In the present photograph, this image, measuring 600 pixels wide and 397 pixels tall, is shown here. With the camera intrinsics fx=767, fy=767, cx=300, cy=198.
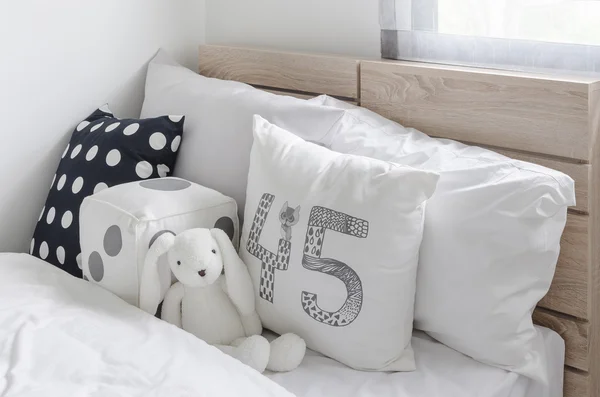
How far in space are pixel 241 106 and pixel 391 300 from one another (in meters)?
0.66

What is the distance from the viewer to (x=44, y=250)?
1938 mm

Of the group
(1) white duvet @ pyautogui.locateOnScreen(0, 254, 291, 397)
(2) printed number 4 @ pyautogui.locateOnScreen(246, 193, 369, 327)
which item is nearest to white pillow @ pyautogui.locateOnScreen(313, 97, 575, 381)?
(2) printed number 4 @ pyautogui.locateOnScreen(246, 193, 369, 327)

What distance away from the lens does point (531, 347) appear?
1.44 metres

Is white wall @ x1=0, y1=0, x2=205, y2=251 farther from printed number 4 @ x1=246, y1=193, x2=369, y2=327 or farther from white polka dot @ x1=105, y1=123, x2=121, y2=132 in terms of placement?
printed number 4 @ x1=246, y1=193, x2=369, y2=327

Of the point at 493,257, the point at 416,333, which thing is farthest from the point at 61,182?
the point at 493,257

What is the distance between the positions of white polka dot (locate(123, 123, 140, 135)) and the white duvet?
0.45 metres

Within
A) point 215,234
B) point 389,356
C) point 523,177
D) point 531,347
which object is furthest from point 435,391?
point 215,234

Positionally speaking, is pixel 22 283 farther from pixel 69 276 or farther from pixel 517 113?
pixel 517 113

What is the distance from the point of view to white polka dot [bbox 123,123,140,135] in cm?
191

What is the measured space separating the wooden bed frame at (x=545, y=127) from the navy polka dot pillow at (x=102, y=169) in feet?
1.67

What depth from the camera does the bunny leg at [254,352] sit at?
142 centimetres

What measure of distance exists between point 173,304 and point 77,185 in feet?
1.72

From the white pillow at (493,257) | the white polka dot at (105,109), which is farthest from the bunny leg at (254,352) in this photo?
the white polka dot at (105,109)

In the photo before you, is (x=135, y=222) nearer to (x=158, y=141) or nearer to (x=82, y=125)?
(x=158, y=141)
